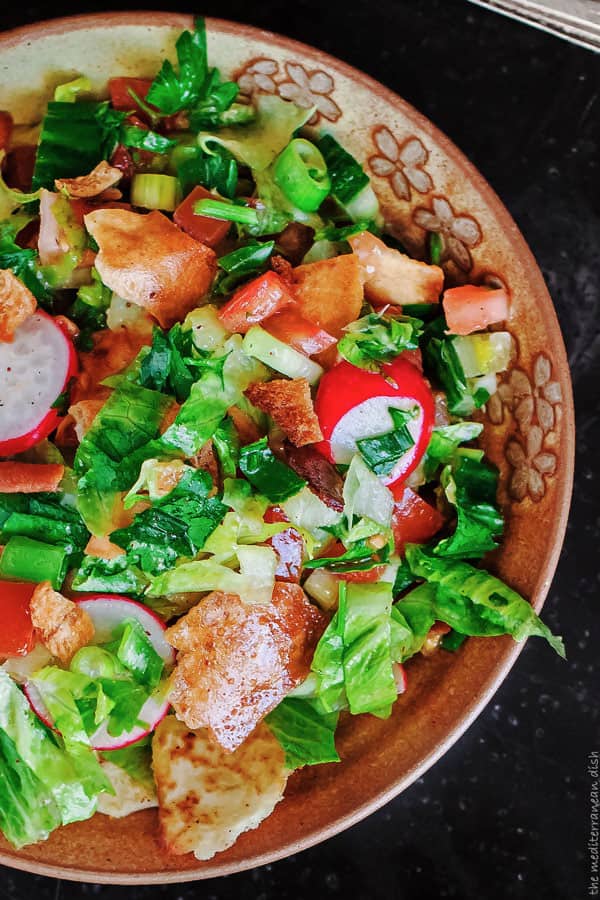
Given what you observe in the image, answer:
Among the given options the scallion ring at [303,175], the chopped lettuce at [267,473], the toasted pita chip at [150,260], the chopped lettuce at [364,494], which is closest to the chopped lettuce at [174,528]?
the chopped lettuce at [267,473]

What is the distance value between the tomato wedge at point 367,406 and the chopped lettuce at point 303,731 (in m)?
0.74

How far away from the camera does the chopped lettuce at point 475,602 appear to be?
7.63 feet

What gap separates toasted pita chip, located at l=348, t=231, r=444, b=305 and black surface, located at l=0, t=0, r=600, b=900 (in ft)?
2.29

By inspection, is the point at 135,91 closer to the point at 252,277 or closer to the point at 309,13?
the point at 252,277

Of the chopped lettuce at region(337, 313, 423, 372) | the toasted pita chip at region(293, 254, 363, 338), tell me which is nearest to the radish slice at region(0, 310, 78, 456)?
the toasted pita chip at region(293, 254, 363, 338)

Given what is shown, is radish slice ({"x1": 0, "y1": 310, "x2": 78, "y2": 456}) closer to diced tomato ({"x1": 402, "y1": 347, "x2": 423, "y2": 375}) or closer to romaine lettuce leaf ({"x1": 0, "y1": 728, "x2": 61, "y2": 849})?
romaine lettuce leaf ({"x1": 0, "y1": 728, "x2": 61, "y2": 849})

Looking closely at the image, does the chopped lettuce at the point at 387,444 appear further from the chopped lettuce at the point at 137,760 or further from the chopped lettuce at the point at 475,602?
the chopped lettuce at the point at 137,760

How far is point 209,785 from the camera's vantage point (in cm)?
Answer: 242

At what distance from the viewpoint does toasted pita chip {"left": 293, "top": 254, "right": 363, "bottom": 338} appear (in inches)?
90.4

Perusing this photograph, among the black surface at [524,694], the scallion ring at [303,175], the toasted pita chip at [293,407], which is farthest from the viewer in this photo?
the black surface at [524,694]

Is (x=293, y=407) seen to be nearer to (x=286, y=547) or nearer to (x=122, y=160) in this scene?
(x=286, y=547)

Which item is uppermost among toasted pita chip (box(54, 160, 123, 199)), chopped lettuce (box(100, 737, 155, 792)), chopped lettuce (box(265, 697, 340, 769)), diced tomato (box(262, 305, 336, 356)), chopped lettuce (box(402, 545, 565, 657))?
toasted pita chip (box(54, 160, 123, 199))

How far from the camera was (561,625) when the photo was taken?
9.87 ft

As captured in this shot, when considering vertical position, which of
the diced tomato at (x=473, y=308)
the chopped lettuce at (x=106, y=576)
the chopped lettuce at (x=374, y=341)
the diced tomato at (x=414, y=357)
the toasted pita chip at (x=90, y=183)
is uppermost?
the toasted pita chip at (x=90, y=183)
